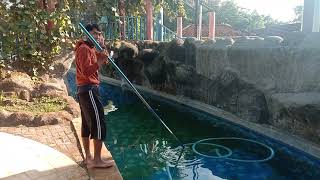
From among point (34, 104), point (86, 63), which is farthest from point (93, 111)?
point (34, 104)

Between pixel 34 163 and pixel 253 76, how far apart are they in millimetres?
7732

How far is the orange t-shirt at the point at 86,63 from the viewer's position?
13.6ft

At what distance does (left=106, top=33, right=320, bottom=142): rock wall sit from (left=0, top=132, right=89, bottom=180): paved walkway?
18.8 feet

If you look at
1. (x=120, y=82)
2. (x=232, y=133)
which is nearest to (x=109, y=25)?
(x=120, y=82)

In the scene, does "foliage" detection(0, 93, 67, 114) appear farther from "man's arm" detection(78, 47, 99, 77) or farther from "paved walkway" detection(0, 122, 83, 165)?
"man's arm" detection(78, 47, 99, 77)

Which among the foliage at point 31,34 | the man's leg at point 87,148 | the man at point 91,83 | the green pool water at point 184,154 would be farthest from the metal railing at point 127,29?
the man at point 91,83

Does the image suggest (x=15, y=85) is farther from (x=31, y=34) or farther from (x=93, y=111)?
(x=93, y=111)

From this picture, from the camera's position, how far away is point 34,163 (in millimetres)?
4773

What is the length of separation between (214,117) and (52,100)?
556 centimetres

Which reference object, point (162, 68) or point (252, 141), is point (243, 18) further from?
point (252, 141)

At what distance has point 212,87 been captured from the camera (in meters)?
12.9

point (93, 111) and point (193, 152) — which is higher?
point (93, 111)

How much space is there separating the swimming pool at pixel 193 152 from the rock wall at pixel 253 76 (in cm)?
70

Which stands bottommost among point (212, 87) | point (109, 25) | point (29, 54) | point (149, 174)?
point (149, 174)
